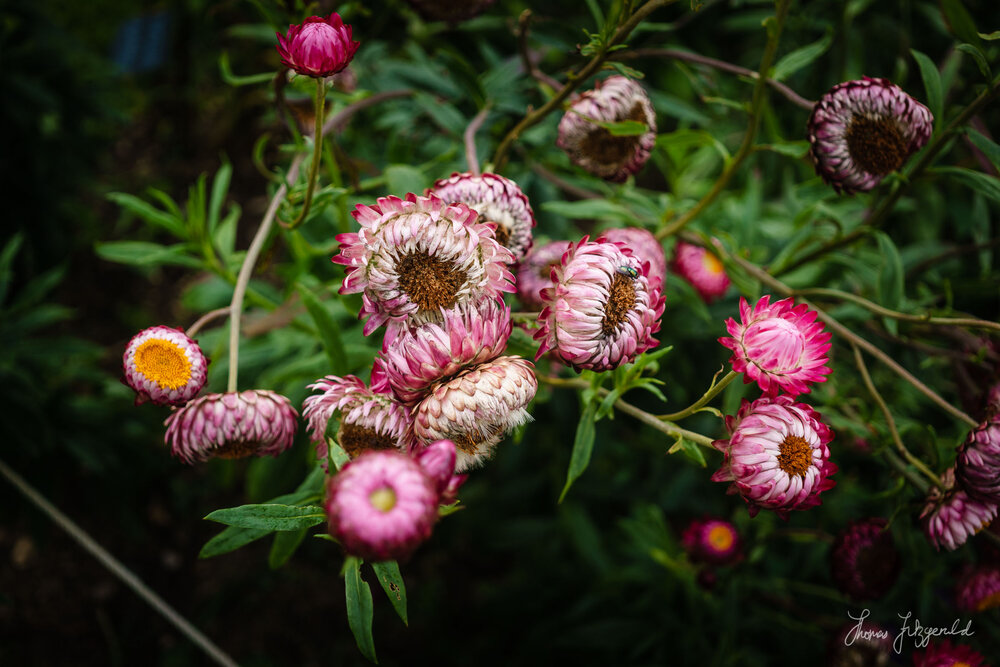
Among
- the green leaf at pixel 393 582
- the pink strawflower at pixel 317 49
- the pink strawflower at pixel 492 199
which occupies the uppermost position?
the pink strawflower at pixel 317 49

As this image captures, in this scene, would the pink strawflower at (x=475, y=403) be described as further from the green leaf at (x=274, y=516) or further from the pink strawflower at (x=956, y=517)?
the pink strawflower at (x=956, y=517)

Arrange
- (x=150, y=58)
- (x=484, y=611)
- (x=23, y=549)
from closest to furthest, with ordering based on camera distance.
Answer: (x=484, y=611)
(x=23, y=549)
(x=150, y=58)

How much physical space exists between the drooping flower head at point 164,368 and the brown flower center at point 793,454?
2.99 feet

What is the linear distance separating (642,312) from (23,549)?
10.1ft

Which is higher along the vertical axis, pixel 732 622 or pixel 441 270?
pixel 441 270

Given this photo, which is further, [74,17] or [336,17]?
[74,17]

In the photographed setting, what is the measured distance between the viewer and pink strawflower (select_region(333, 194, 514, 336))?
0.91 metres

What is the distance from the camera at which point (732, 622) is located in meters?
1.69

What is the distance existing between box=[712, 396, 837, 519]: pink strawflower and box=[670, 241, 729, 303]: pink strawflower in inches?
30.3

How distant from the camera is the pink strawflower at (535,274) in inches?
47.5

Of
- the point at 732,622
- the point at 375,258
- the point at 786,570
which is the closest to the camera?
the point at 375,258

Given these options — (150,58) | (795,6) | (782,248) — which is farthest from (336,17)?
(150,58)

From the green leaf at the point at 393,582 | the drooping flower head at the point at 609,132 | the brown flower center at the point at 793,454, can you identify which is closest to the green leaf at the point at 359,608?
the green leaf at the point at 393,582

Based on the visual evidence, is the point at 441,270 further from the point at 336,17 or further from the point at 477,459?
the point at 336,17
